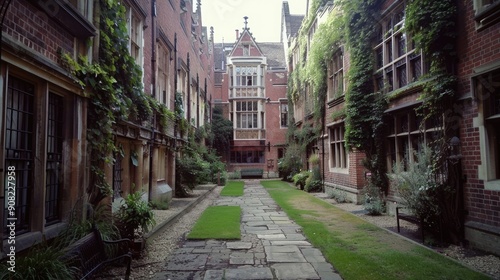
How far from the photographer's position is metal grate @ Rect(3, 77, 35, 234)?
12.4ft

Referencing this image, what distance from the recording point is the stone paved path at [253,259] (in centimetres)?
470

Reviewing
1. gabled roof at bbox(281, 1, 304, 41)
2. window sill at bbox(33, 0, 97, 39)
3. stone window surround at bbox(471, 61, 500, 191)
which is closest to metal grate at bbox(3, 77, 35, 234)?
window sill at bbox(33, 0, 97, 39)

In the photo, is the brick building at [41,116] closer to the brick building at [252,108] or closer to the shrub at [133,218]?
the shrub at [133,218]

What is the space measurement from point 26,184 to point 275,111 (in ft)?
85.3

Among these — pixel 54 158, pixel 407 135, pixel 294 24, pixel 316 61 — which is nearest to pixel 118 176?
pixel 54 158

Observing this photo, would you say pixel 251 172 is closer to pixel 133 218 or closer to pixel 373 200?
pixel 373 200

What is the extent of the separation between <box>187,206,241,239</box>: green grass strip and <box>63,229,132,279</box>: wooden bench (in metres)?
2.49

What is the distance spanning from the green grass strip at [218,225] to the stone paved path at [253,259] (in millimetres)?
259

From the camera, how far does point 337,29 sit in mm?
12789

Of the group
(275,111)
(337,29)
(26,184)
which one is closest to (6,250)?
(26,184)

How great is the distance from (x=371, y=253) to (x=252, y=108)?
23.8 metres

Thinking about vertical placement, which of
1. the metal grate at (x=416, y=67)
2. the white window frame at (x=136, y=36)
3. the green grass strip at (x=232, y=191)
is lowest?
the green grass strip at (x=232, y=191)

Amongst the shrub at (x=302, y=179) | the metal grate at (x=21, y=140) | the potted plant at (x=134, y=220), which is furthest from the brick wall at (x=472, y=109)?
the shrub at (x=302, y=179)

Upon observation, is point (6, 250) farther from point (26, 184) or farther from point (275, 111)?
point (275, 111)
